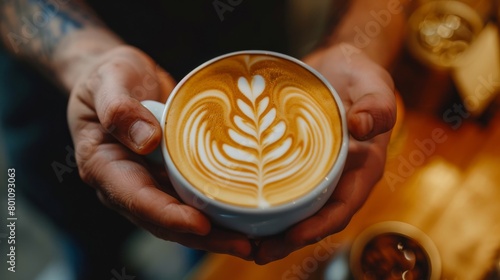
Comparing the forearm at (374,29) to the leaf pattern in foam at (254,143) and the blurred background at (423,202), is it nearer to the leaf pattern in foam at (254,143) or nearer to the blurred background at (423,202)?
the blurred background at (423,202)

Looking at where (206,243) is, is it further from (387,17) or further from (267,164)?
(387,17)

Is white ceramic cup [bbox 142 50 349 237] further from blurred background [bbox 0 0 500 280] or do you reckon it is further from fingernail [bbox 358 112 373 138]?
blurred background [bbox 0 0 500 280]

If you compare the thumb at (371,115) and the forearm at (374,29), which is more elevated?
the thumb at (371,115)

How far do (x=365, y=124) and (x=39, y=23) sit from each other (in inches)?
37.2

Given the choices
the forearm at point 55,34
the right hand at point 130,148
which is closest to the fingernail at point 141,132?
the right hand at point 130,148

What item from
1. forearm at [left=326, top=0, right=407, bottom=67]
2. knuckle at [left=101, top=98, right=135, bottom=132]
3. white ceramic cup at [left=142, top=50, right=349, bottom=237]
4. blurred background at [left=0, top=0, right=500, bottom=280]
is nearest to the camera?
white ceramic cup at [left=142, top=50, right=349, bottom=237]

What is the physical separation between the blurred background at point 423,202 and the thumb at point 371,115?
8.8 inches

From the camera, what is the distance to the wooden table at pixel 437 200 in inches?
37.4

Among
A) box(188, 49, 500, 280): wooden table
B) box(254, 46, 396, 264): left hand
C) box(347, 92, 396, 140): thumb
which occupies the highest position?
box(347, 92, 396, 140): thumb

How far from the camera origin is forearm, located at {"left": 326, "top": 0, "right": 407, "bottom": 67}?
3.76ft

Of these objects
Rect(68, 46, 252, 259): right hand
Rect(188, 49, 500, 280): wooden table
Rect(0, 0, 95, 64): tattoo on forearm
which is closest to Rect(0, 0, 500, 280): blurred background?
Rect(188, 49, 500, 280): wooden table

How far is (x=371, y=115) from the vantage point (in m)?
0.76

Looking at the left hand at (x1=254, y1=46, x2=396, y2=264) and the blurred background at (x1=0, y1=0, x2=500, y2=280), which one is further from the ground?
the left hand at (x1=254, y1=46, x2=396, y2=264)

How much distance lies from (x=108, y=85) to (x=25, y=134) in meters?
0.51
